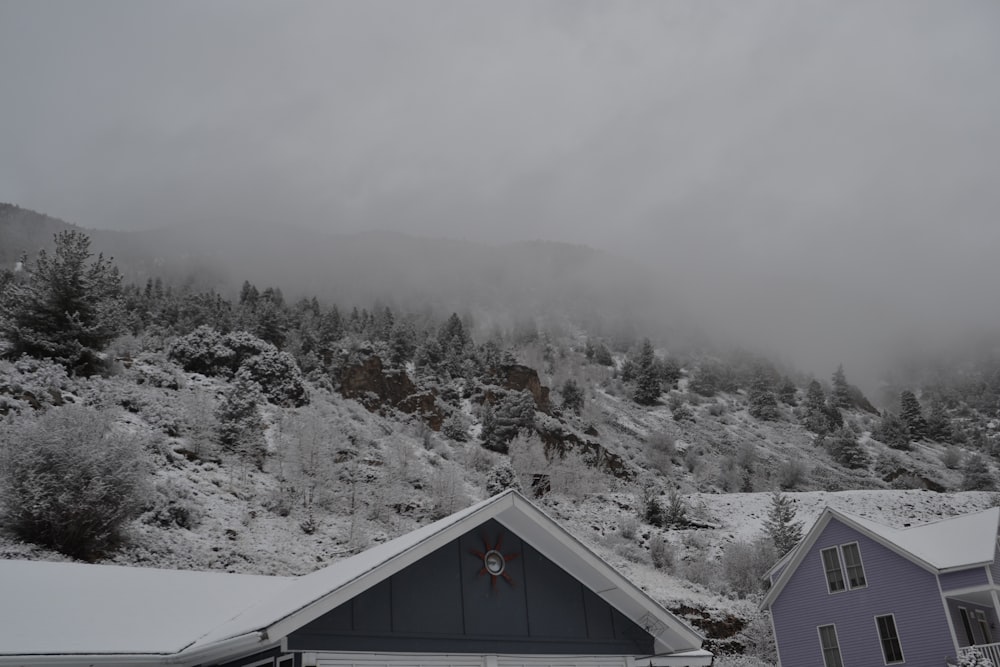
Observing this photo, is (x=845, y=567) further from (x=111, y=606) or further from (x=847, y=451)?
(x=847, y=451)

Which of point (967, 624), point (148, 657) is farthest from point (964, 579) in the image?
point (148, 657)

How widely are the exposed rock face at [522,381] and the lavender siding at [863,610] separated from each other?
38225mm

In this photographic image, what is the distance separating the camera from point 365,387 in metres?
60.9

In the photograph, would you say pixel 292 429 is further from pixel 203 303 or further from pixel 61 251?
pixel 203 303

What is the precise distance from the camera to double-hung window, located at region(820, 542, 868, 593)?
28625 mm

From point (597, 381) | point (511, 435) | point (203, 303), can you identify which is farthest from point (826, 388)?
point (203, 303)

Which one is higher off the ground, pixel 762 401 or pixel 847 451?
pixel 762 401

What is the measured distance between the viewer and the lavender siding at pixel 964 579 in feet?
82.2

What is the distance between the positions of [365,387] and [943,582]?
43206 mm

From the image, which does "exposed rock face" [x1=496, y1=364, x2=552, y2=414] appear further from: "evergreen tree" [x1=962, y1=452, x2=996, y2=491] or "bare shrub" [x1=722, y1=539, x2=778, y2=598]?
"evergreen tree" [x1=962, y1=452, x2=996, y2=491]

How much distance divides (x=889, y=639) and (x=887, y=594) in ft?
4.84

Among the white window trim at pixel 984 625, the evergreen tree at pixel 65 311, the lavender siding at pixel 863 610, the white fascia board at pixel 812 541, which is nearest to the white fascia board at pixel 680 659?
the lavender siding at pixel 863 610

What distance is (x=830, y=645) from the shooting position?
1136 inches

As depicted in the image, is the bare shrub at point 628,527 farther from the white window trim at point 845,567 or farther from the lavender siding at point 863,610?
the white window trim at point 845,567
